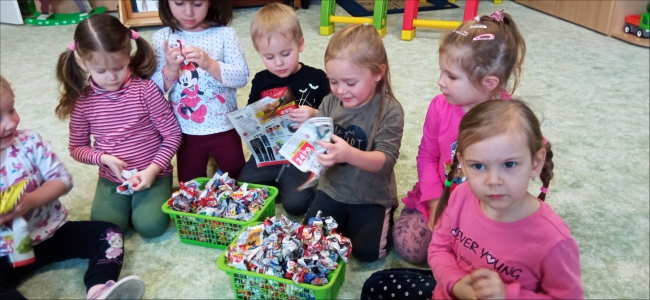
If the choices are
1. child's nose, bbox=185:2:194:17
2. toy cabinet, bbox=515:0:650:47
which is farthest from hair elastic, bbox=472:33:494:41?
toy cabinet, bbox=515:0:650:47

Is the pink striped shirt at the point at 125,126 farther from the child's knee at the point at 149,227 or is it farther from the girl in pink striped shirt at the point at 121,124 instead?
the child's knee at the point at 149,227

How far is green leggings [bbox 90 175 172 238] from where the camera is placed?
1521 millimetres

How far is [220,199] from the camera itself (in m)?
1.50

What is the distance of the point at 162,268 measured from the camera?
1417 mm

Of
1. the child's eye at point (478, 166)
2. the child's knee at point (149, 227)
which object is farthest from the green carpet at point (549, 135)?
the child's eye at point (478, 166)

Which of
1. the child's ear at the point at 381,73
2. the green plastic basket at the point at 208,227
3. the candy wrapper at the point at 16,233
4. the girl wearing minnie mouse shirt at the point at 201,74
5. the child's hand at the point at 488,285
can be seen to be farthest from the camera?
the girl wearing minnie mouse shirt at the point at 201,74

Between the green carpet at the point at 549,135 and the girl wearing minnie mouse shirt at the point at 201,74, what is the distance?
0.30m

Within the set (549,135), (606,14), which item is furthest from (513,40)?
(606,14)

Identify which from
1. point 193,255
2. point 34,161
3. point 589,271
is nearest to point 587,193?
point 589,271

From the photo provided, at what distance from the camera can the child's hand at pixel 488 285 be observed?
86 centimetres

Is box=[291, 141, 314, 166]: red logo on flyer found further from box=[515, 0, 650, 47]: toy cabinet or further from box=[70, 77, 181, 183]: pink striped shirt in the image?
box=[515, 0, 650, 47]: toy cabinet

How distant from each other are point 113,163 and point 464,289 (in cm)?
109

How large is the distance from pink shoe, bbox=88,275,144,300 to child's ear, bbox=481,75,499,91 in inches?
38.5

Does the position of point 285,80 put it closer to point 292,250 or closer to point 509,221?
point 292,250
